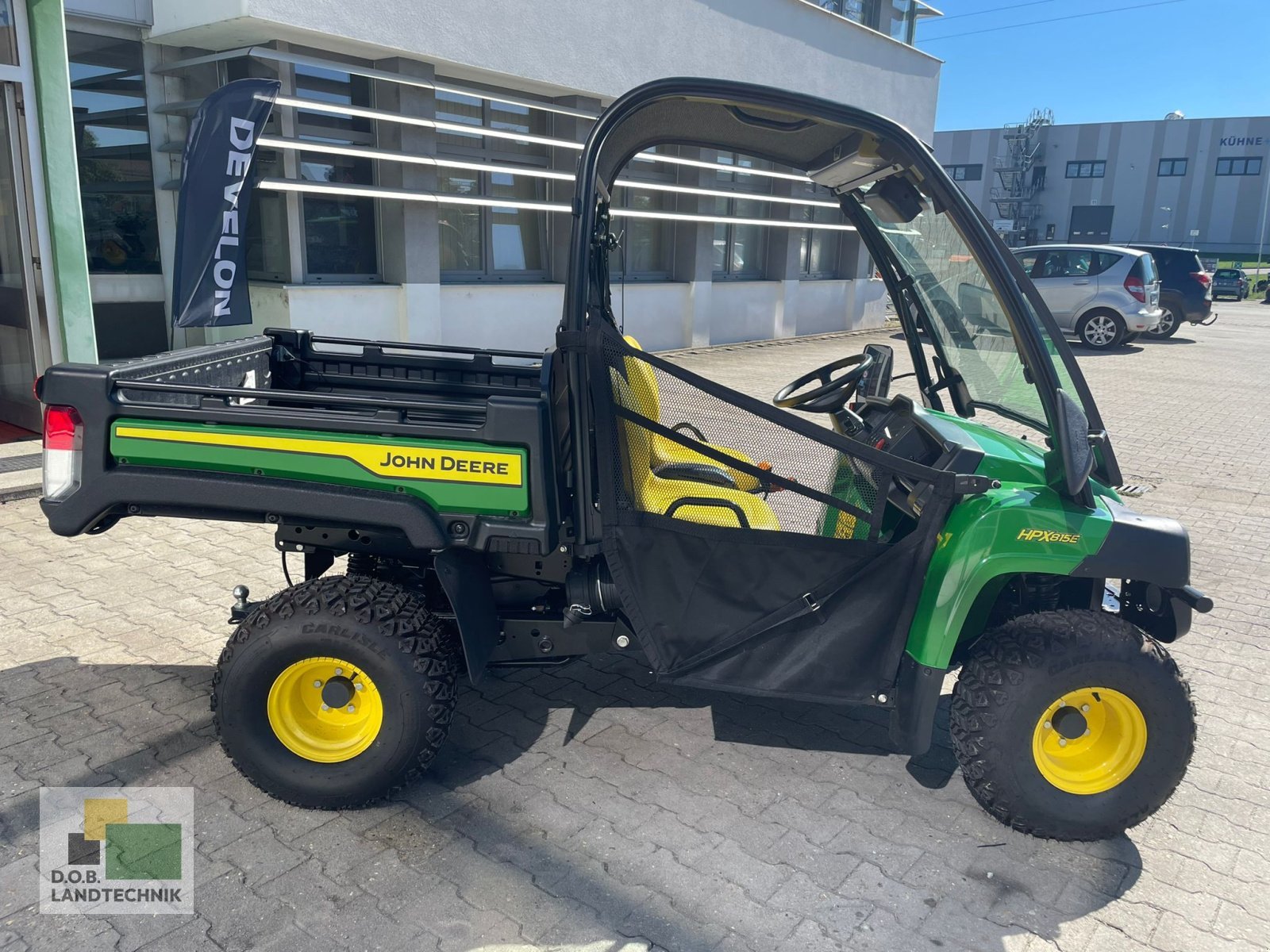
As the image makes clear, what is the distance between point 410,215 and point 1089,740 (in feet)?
28.7

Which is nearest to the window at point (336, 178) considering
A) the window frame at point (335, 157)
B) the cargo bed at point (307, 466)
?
the window frame at point (335, 157)

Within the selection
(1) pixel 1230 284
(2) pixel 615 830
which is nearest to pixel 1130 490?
(2) pixel 615 830

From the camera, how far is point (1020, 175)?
2283 inches

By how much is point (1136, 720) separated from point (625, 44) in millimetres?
11161

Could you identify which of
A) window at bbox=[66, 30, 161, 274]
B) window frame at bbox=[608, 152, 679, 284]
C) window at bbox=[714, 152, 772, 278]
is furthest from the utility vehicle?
window at bbox=[714, 152, 772, 278]

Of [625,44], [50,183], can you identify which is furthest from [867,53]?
[50,183]

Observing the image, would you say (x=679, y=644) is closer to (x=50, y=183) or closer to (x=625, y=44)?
(x=50, y=183)

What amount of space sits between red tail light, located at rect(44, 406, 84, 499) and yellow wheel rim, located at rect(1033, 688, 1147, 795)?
3.07 m

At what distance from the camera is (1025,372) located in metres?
2.97

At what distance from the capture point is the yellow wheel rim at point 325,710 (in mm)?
3078

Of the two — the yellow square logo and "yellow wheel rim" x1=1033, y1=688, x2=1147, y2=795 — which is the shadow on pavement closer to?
the yellow square logo

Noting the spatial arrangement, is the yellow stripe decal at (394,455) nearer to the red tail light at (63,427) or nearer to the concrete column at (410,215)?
the red tail light at (63,427)

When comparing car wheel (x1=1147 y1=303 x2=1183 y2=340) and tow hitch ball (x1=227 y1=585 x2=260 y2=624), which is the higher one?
car wheel (x1=1147 y1=303 x2=1183 y2=340)

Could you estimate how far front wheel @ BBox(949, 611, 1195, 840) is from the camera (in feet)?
9.53
